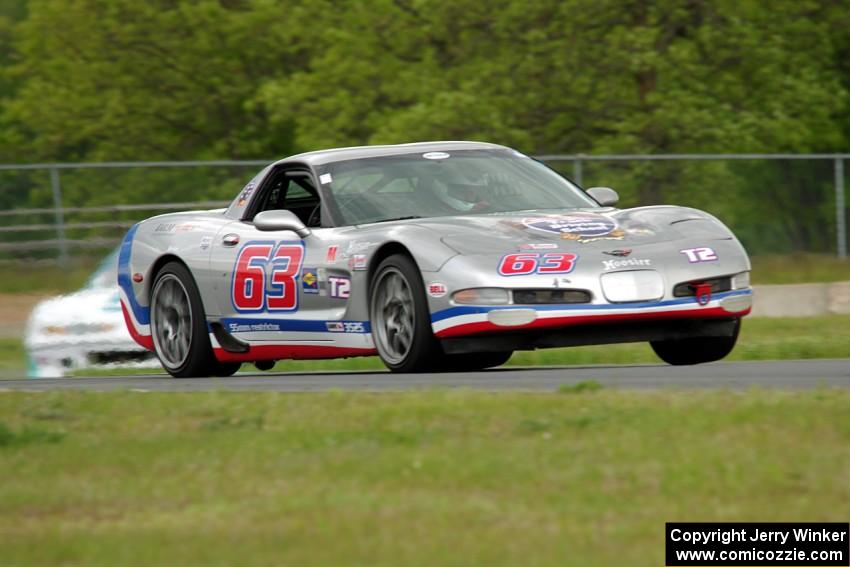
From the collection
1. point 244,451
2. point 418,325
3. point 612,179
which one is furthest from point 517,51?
point 244,451

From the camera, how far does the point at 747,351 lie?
12578mm

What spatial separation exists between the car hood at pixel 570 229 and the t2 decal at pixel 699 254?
151 millimetres

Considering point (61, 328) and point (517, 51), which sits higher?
point (517, 51)

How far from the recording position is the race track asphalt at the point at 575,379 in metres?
7.77

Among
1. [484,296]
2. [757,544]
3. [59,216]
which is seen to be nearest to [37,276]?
[59,216]

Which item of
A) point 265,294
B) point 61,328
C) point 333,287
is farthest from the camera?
point 61,328

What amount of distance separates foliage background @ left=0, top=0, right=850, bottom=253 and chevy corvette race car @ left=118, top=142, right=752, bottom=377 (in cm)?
941

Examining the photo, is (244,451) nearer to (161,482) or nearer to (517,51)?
(161,482)

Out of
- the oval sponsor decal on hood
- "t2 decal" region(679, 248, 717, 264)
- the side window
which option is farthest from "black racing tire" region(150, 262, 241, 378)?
"t2 decal" region(679, 248, 717, 264)

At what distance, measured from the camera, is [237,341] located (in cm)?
1080

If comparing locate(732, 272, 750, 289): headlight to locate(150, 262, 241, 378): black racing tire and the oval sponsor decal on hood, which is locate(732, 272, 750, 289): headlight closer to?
the oval sponsor decal on hood

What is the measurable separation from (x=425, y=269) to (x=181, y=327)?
2863 mm

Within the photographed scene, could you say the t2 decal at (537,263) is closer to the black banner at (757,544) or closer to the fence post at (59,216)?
the black banner at (757,544)

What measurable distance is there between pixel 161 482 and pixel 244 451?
0.50 metres
